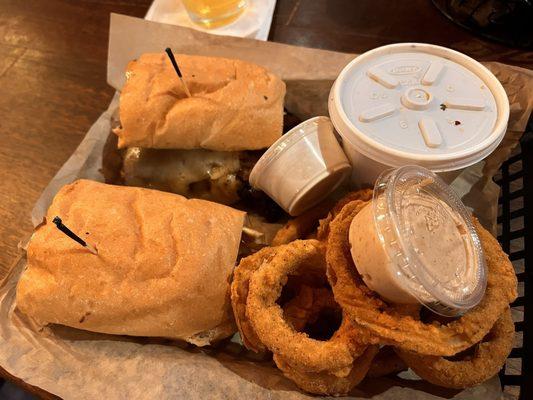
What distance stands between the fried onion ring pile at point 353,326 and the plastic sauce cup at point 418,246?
0.04 m

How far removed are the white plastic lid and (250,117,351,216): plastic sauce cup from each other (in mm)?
82

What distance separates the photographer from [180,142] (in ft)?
5.08

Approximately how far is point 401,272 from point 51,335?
1004 millimetres

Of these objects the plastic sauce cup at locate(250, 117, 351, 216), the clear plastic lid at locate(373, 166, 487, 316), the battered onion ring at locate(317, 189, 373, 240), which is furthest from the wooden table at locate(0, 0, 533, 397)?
the clear plastic lid at locate(373, 166, 487, 316)

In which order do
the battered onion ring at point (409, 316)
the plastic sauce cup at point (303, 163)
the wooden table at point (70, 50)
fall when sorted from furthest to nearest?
the wooden table at point (70, 50) < the plastic sauce cup at point (303, 163) < the battered onion ring at point (409, 316)

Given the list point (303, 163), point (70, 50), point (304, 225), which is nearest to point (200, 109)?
point (303, 163)

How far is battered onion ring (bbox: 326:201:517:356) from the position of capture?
97 cm

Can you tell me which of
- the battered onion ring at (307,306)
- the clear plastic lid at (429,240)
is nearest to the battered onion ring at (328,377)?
the battered onion ring at (307,306)

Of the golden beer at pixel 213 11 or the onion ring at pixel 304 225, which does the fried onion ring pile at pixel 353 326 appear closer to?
the onion ring at pixel 304 225

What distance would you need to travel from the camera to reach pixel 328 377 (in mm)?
1133

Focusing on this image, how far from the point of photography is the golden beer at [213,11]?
81.9 inches

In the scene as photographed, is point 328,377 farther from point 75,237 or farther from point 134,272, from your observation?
point 75,237

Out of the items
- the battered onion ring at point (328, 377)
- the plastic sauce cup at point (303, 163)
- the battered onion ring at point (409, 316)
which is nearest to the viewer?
the battered onion ring at point (409, 316)

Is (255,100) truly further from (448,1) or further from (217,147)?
(448,1)
